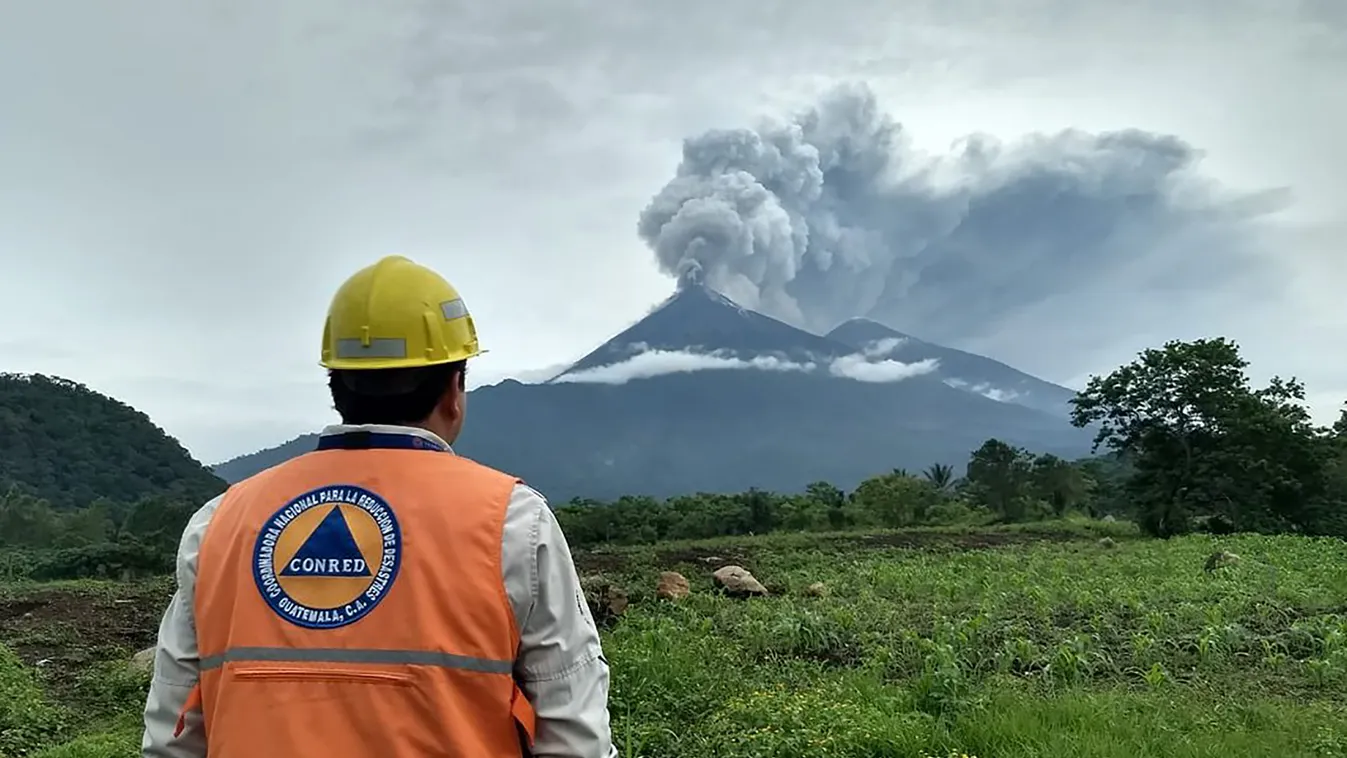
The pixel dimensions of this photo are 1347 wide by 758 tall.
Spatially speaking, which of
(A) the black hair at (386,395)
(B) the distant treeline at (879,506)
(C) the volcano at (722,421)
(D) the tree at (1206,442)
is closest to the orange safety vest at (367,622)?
(A) the black hair at (386,395)

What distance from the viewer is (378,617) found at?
4.80ft

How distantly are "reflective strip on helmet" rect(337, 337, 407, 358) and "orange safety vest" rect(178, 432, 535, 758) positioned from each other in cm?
19

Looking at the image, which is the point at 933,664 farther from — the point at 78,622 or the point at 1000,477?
the point at 1000,477

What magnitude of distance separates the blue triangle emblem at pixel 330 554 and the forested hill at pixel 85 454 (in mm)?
32561

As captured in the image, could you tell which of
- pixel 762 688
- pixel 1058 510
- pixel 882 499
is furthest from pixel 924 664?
pixel 1058 510

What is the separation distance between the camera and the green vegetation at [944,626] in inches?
190

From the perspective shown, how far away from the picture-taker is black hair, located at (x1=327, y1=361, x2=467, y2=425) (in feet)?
5.51

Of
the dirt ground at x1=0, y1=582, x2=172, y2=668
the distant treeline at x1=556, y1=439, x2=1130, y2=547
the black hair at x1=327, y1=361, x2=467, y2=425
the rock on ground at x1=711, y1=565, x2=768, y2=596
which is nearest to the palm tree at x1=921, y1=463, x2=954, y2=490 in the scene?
the distant treeline at x1=556, y1=439, x2=1130, y2=547

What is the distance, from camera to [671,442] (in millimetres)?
170625

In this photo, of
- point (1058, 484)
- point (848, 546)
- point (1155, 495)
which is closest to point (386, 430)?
point (848, 546)

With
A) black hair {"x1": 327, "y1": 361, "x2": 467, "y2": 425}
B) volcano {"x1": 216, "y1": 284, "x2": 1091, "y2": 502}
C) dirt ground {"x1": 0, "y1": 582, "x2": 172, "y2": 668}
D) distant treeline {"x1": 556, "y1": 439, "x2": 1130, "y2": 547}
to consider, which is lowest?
dirt ground {"x1": 0, "y1": 582, "x2": 172, "y2": 668}

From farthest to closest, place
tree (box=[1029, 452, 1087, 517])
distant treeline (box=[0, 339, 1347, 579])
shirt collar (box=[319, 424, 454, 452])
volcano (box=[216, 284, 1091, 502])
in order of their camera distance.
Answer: volcano (box=[216, 284, 1091, 502]) → tree (box=[1029, 452, 1087, 517]) → distant treeline (box=[0, 339, 1347, 579]) → shirt collar (box=[319, 424, 454, 452])

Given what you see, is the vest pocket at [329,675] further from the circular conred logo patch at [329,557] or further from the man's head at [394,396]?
the man's head at [394,396]

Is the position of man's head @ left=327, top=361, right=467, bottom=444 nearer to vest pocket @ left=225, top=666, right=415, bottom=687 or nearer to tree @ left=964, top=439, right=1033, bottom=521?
vest pocket @ left=225, top=666, right=415, bottom=687
